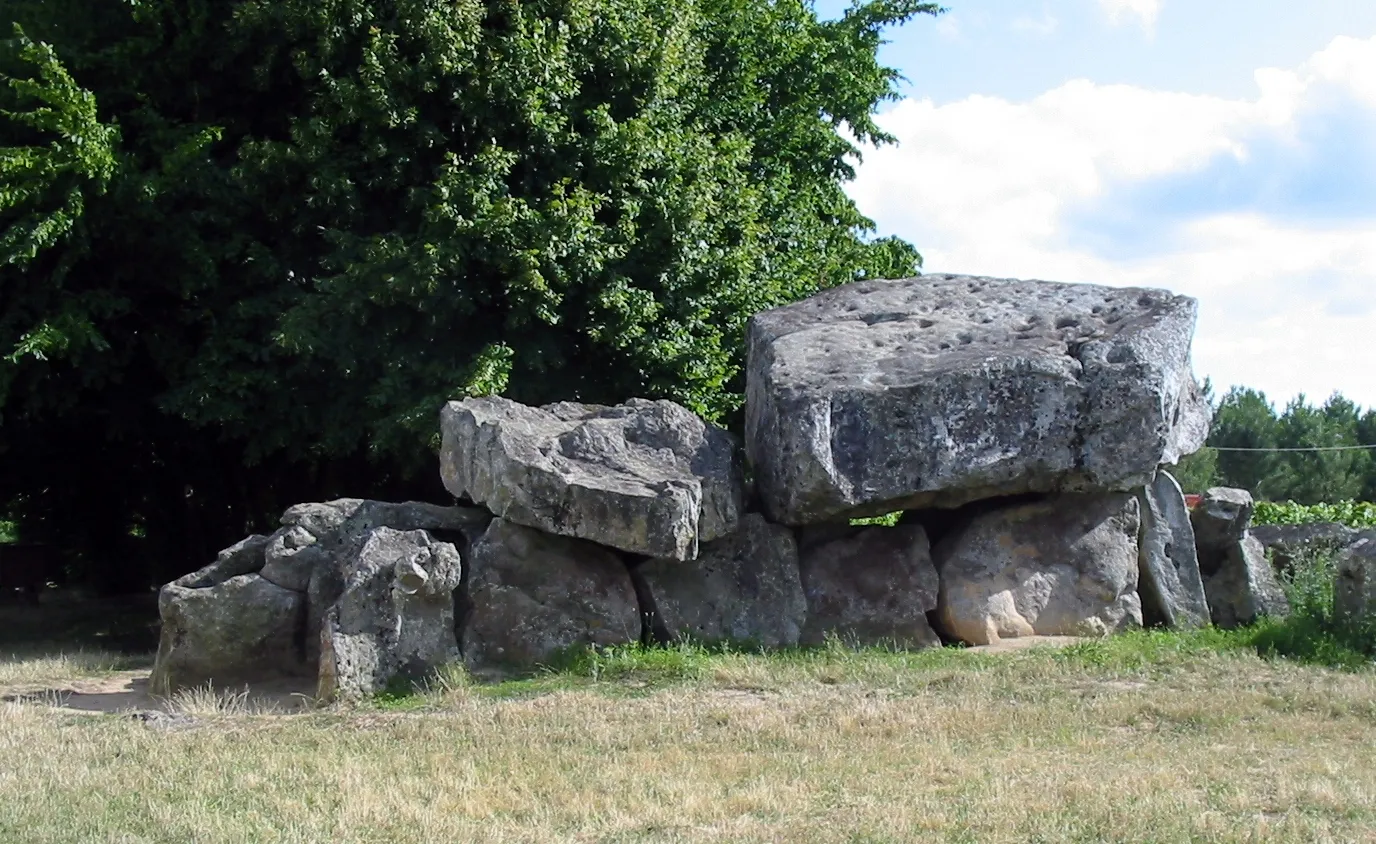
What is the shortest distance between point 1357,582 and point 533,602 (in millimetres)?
7100

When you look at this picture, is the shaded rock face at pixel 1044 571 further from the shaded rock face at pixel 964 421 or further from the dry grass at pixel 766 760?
the dry grass at pixel 766 760

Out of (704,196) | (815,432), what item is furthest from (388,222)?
(815,432)

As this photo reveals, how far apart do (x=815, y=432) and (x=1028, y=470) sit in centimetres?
204

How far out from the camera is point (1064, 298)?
615 inches

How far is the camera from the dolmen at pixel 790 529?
12617mm

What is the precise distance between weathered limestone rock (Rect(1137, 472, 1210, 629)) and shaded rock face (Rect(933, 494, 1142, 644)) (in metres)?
0.30

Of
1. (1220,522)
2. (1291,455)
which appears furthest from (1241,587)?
(1291,455)

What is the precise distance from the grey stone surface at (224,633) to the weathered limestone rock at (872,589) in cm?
470

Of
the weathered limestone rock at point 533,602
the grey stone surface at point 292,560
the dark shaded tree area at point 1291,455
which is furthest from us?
the dark shaded tree area at point 1291,455

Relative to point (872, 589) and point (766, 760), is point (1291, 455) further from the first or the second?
point (766, 760)

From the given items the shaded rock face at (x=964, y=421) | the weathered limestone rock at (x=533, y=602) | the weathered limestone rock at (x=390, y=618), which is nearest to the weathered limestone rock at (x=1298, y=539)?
the shaded rock face at (x=964, y=421)

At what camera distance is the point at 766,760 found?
9.29 metres

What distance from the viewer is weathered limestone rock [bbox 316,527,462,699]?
11859mm

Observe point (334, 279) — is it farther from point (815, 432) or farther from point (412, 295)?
point (815, 432)
